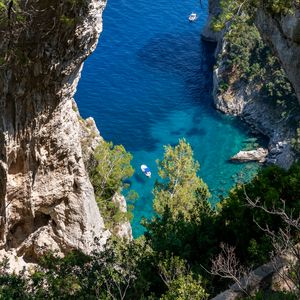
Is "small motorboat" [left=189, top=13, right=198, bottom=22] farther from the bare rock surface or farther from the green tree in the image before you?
the green tree

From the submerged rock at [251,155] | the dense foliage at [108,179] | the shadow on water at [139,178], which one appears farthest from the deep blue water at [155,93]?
the dense foliage at [108,179]

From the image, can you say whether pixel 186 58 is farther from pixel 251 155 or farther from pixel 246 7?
pixel 246 7

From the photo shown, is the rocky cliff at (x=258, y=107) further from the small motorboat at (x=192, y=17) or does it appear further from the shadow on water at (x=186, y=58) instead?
the small motorboat at (x=192, y=17)

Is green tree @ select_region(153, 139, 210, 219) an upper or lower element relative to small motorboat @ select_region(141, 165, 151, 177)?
upper

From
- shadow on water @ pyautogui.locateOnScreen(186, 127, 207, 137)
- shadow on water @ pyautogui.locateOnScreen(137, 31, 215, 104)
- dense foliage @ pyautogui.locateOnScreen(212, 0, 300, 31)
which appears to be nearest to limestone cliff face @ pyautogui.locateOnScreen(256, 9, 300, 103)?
dense foliage @ pyautogui.locateOnScreen(212, 0, 300, 31)

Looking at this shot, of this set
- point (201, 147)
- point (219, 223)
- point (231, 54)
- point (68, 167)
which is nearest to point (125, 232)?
point (68, 167)

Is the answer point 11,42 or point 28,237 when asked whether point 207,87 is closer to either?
point 28,237

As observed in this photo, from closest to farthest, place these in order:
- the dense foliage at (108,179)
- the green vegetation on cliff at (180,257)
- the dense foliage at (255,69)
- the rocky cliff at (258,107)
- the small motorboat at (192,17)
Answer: the green vegetation on cliff at (180,257) → the dense foliage at (108,179) → the rocky cliff at (258,107) → the dense foliage at (255,69) → the small motorboat at (192,17)

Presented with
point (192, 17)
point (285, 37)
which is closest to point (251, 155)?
point (192, 17)
